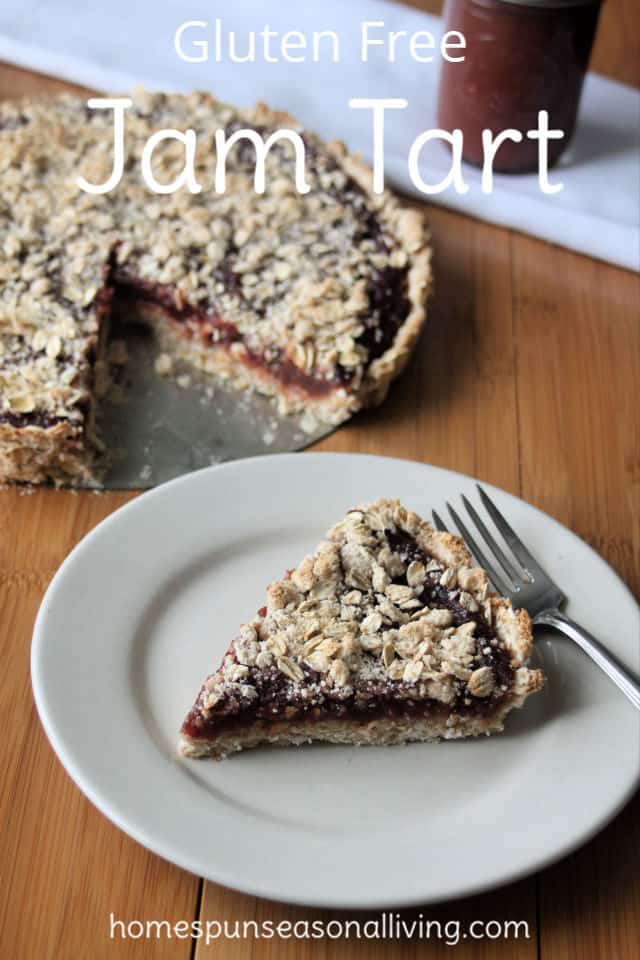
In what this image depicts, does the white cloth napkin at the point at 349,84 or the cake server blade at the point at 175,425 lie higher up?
the white cloth napkin at the point at 349,84

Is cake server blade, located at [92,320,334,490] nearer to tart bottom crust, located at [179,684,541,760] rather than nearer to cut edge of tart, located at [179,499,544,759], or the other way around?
cut edge of tart, located at [179,499,544,759]

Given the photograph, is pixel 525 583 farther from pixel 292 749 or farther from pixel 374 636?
pixel 292 749

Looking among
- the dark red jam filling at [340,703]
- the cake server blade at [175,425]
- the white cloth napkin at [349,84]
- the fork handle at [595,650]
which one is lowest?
the cake server blade at [175,425]

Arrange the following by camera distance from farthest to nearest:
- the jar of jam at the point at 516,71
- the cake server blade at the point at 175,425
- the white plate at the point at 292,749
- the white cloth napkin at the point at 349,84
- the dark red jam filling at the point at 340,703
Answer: the white cloth napkin at the point at 349,84, the jar of jam at the point at 516,71, the cake server blade at the point at 175,425, the dark red jam filling at the point at 340,703, the white plate at the point at 292,749

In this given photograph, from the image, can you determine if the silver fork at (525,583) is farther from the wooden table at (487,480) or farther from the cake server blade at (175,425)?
the cake server blade at (175,425)

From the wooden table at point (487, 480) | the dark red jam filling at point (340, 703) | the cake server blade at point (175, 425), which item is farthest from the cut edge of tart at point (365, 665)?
the cake server blade at point (175, 425)

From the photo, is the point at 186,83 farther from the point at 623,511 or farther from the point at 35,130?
the point at 623,511

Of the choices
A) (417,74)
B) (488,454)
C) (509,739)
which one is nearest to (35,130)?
(417,74)
